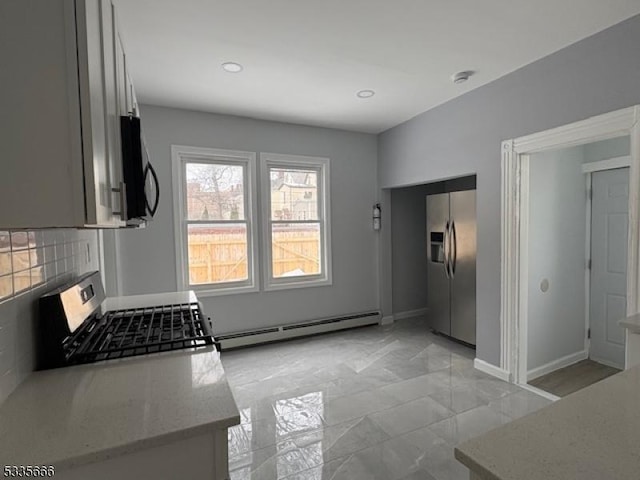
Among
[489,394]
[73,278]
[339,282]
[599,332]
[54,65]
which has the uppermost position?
[54,65]

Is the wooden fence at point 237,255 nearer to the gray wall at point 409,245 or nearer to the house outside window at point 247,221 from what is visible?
the house outside window at point 247,221

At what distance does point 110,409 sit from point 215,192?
307cm

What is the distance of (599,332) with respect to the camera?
3332 mm

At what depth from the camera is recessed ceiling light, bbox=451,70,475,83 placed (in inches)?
107

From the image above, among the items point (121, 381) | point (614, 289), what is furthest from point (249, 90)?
point (614, 289)

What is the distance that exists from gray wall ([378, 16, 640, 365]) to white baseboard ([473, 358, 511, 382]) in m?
0.05

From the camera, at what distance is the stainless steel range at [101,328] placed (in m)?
1.19

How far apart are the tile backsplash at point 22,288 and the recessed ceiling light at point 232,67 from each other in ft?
5.83

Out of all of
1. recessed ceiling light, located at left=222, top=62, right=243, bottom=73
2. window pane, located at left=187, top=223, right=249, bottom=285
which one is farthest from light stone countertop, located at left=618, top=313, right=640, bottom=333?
window pane, located at left=187, top=223, right=249, bottom=285

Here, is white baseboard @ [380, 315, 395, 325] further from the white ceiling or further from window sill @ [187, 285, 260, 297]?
the white ceiling

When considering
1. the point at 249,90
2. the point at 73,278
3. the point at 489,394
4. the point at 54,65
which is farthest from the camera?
the point at 249,90

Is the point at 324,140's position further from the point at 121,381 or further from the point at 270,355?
the point at 121,381

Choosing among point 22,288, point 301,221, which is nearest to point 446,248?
point 301,221

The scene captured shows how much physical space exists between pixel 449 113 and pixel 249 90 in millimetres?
2032
